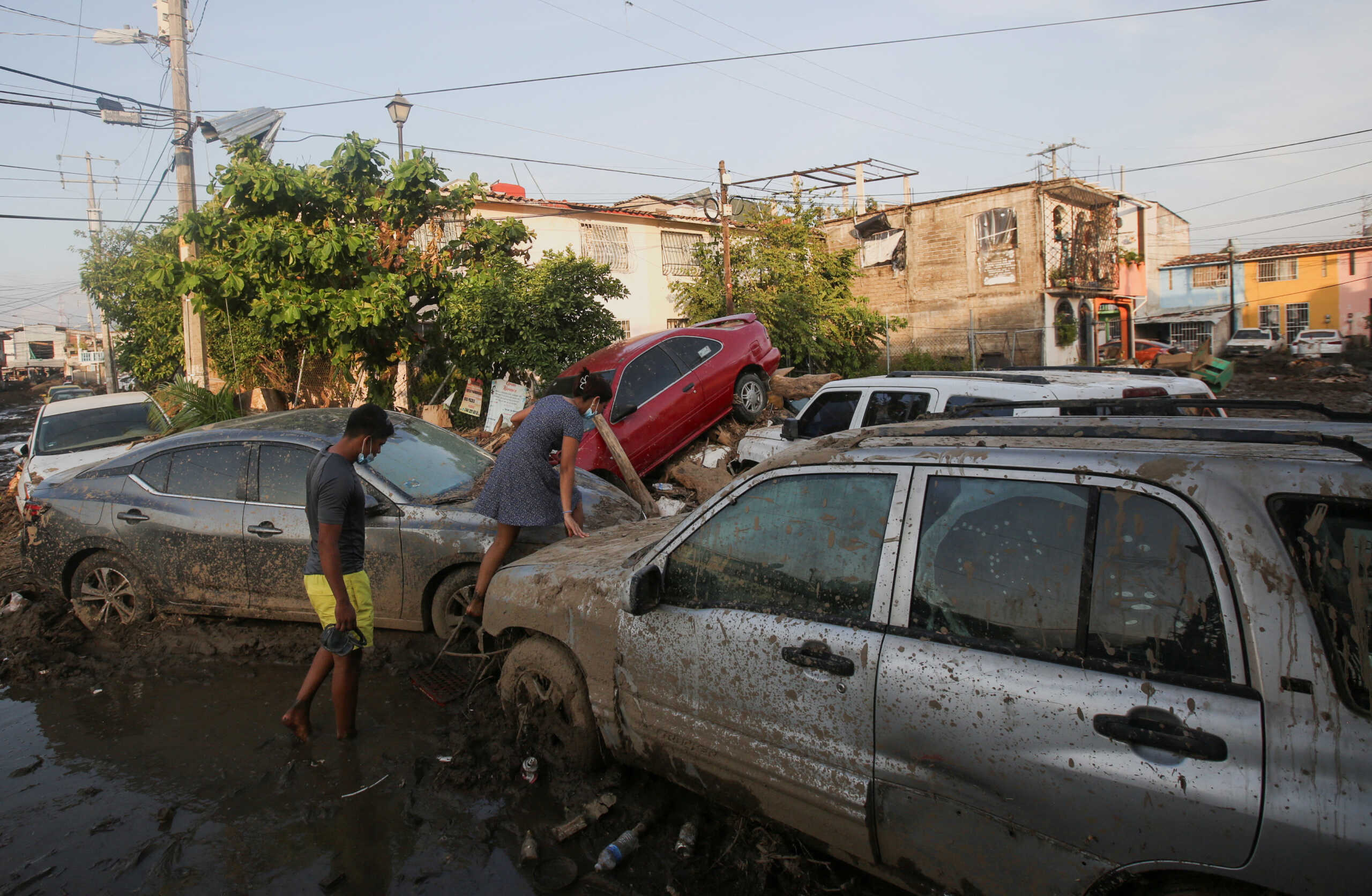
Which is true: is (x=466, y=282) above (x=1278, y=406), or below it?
above

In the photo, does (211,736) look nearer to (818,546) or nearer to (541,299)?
(818,546)

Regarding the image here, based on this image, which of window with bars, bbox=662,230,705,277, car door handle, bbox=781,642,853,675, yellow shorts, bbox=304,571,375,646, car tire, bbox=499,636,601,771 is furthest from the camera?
window with bars, bbox=662,230,705,277

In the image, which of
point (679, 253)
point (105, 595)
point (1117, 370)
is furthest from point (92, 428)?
point (679, 253)

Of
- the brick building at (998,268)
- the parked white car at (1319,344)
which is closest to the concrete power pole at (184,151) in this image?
the brick building at (998,268)

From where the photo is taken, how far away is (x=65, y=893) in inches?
129

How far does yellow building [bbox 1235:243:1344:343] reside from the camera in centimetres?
4231

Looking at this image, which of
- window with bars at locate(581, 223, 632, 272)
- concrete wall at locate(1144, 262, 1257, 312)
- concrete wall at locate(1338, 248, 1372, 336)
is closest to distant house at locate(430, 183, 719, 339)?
window with bars at locate(581, 223, 632, 272)

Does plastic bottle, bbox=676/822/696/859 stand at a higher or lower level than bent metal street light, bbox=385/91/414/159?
lower

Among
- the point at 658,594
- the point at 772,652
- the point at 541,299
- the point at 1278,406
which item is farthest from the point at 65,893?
the point at 541,299

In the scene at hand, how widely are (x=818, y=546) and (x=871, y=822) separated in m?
0.91

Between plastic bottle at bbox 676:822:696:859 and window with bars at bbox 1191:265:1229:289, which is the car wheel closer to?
plastic bottle at bbox 676:822:696:859

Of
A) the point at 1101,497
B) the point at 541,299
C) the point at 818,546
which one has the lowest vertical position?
the point at 818,546

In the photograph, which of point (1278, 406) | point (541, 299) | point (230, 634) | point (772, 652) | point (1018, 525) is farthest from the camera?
point (541, 299)

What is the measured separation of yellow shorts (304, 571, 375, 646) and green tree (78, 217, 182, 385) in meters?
17.9
